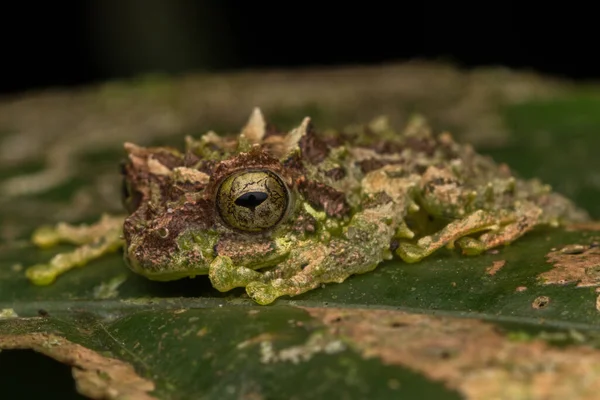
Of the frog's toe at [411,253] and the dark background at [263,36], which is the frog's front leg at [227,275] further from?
the dark background at [263,36]

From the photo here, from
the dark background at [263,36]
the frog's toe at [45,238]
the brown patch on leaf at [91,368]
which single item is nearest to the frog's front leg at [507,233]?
the brown patch on leaf at [91,368]

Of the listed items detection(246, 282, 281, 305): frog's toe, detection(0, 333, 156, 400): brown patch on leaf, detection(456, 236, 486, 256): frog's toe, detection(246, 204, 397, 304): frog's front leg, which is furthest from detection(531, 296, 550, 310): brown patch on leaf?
detection(0, 333, 156, 400): brown patch on leaf

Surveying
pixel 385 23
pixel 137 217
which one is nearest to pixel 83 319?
pixel 137 217

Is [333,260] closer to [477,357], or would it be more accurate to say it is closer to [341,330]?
[341,330]

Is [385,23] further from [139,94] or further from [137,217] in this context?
[137,217]

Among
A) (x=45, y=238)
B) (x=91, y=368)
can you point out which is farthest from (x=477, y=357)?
(x=45, y=238)

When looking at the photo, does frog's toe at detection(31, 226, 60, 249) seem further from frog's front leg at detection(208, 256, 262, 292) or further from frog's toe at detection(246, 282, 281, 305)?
frog's toe at detection(246, 282, 281, 305)
